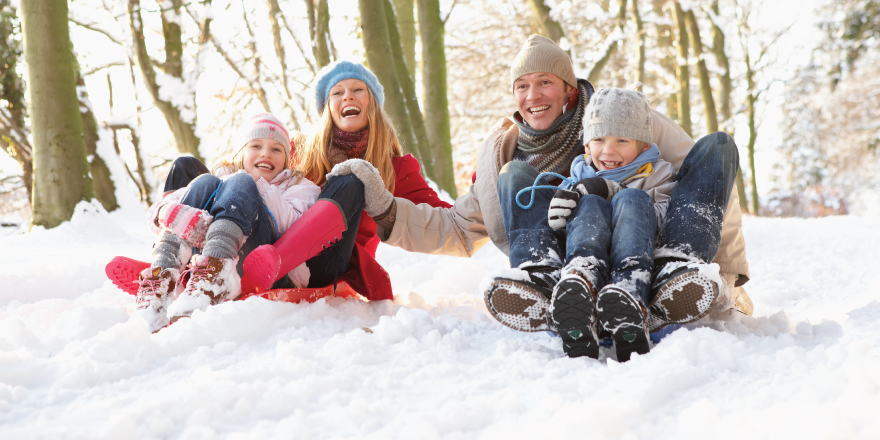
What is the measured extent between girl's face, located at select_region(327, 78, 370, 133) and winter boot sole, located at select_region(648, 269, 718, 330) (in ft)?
5.69

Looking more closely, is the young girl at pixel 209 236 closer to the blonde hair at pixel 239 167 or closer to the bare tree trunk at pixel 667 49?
the blonde hair at pixel 239 167

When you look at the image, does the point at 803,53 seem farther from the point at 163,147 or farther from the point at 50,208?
the point at 50,208

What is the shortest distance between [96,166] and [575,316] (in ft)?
21.1

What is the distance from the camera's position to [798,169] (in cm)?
2323

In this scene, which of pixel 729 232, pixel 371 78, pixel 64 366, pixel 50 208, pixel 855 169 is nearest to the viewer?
pixel 64 366

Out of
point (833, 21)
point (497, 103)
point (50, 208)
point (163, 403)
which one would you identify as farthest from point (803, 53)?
point (163, 403)

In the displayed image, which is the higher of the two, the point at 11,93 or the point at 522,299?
the point at 11,93

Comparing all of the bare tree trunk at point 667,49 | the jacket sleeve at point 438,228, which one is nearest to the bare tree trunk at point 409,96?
the jacket sleeve at point 438,228

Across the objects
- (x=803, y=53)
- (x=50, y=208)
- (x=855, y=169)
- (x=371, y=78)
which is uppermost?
(x=803, y=53)

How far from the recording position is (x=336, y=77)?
311 cm

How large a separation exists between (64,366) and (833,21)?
14.7 metres

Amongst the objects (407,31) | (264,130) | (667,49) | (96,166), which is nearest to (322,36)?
(407,31)

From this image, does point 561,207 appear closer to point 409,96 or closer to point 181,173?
point 181,173

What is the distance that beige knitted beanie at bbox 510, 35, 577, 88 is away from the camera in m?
2.73
